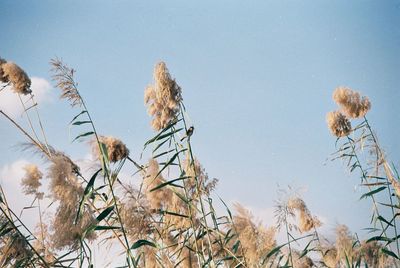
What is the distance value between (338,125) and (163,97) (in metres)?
2.12

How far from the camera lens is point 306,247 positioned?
11.2ft

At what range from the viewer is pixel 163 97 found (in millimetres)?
2955

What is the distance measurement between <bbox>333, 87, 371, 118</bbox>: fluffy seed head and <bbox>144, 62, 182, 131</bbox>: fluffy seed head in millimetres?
1976

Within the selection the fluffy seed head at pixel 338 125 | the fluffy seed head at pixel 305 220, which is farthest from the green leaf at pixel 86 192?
the fluffy seed head at pixel 338 125

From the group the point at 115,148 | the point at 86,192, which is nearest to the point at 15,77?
the point at 115,148

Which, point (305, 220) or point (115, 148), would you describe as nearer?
point (115, 148)

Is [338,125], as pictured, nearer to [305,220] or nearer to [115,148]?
[305,220]

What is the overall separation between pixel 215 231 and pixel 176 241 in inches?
12.3

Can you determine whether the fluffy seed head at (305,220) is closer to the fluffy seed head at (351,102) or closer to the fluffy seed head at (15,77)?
the fluffy seed head at (351,102)

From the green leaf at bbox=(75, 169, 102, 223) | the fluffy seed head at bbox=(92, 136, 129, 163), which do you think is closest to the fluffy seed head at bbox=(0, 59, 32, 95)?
the fluffy seed head at bbox=(92, 136, 129, 163)

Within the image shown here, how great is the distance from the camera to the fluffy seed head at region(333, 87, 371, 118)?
13.8 feet

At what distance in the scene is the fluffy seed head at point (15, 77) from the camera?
455 cm

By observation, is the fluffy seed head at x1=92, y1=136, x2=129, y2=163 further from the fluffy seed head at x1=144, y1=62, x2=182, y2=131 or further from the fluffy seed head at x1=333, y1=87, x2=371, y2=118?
the fluffy seed head at x1=333, y1=87, x2=371, y2=118

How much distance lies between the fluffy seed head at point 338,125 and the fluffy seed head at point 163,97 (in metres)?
1.95
